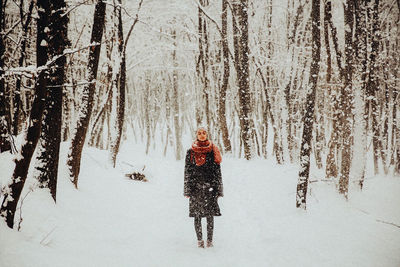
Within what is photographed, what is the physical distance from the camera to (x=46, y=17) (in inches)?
136

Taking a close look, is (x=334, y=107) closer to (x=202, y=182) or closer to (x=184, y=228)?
(x=202, y=182)

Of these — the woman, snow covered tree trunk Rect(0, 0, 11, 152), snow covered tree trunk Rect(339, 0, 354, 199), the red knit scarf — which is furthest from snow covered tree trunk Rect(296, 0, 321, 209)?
snow covered tree trunk Rect(0, 0, 11, 152)

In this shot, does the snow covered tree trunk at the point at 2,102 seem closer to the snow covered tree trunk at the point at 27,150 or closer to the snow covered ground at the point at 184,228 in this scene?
the snow covered tree trunk at the point at 27,150

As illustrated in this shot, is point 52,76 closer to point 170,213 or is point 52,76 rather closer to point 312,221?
point 170,213

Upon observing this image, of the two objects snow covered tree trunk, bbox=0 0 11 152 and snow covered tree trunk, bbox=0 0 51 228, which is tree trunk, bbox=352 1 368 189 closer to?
snow covered tree trunk, bbox=0 0 51 228

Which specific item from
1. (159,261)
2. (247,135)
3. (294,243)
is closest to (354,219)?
(294,243)

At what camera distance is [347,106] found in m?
7.08

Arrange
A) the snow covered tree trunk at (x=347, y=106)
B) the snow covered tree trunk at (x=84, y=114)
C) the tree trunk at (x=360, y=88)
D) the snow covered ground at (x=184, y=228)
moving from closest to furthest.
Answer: the snow covered ground at (x=184, y=228)
the snow covered tree trunk at (x=84, y=114)
the snow covered tree trunk at (x=347, y=106)
the tree trunk at (x=360, y=88)

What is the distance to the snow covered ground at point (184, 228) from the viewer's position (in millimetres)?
3590

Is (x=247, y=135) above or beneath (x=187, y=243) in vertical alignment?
above

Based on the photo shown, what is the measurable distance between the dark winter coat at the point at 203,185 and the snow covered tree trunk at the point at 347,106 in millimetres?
4332

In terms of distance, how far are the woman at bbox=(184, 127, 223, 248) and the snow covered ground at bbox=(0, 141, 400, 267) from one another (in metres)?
0.53

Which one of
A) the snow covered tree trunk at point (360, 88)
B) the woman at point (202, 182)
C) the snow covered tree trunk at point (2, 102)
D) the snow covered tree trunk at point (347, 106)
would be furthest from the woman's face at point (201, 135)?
the snow covered tree trunk at point (360, 88)

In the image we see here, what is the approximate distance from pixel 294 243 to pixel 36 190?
175 inches
